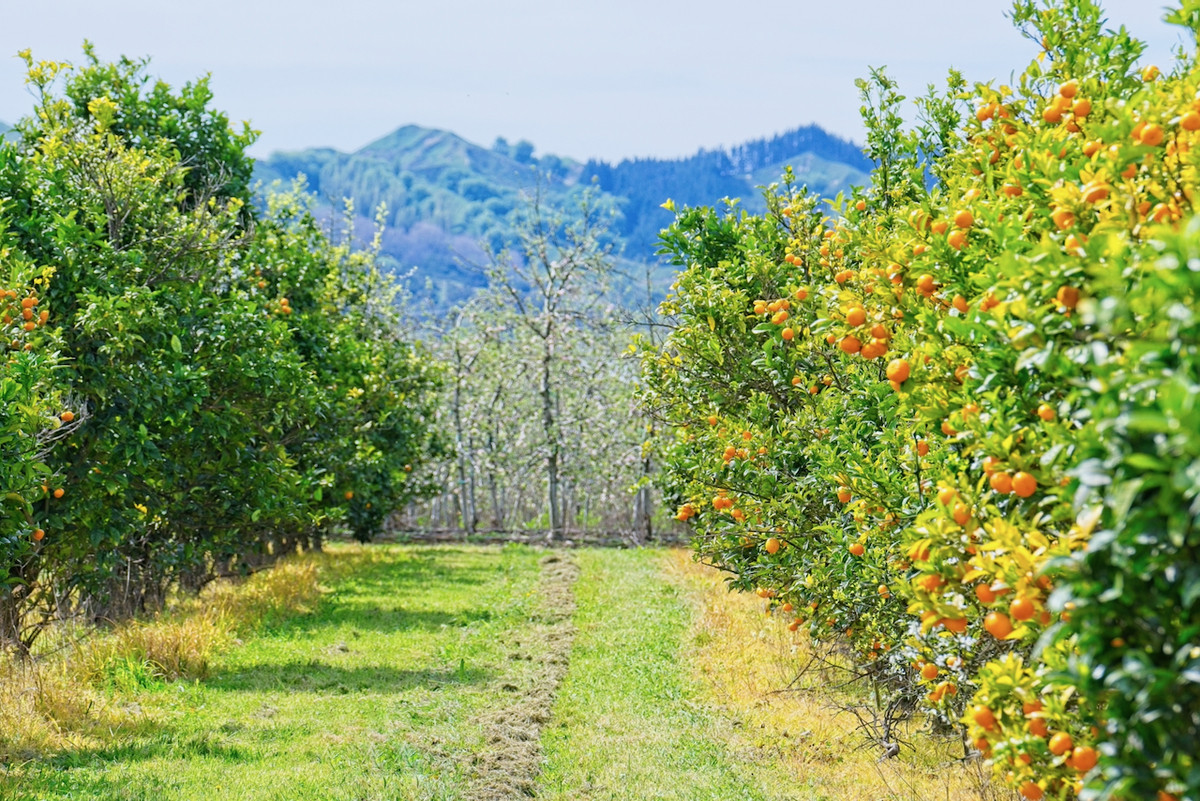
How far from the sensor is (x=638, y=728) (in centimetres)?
817

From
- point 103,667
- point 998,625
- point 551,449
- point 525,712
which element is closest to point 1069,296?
point 998,625

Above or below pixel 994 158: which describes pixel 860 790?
below

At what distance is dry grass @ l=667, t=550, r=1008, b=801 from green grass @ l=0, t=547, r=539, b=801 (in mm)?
1994

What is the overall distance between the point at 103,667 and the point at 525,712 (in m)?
3.67

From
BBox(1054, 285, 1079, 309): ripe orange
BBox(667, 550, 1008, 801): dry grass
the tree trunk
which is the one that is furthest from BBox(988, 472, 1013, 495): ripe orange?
the tree trunk

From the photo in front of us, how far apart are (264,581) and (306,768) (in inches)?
355

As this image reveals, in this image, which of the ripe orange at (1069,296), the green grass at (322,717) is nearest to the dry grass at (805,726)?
the green grass at (322,717)

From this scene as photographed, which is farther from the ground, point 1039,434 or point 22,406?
point 22,406

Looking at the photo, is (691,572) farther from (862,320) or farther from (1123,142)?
(1123,142)

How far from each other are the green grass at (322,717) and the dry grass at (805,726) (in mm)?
1994

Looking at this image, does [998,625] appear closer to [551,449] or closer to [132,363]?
[132,363]

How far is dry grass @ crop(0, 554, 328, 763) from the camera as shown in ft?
24.3

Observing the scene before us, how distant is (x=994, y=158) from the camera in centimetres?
509

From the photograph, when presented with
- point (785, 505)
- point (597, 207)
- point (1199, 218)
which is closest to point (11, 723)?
point (785, 505)
